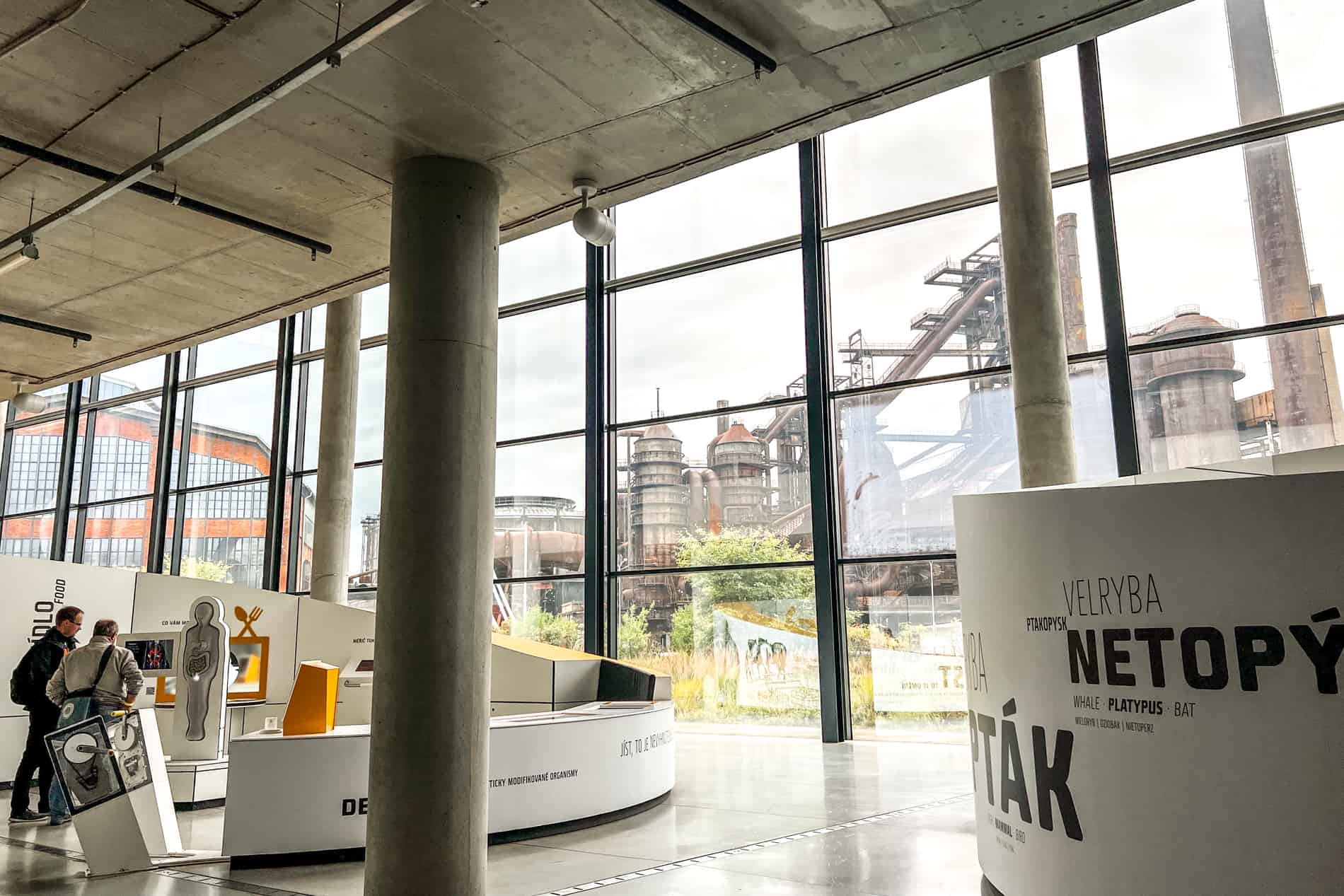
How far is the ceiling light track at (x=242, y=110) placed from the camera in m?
3.98

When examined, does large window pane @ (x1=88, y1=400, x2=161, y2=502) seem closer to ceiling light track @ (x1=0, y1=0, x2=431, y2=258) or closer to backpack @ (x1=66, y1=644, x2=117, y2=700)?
backpack @ (x1=66, y1=644, x2=117, y2=700)

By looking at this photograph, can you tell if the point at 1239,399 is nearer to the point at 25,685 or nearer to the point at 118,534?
the point at 25,685

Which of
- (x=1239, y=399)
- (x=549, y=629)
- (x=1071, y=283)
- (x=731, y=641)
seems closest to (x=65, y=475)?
(x=549, y=629)

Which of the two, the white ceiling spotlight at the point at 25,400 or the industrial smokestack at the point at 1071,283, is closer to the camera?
the white ceiling spotlight at the point at 25,400

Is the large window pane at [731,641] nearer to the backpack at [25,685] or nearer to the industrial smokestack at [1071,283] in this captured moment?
the industrial smokestack at [1071,283]

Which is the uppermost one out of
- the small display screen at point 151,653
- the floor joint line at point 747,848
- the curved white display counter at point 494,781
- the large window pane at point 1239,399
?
the large window pane at point 1239,399

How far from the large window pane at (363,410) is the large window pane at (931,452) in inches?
316

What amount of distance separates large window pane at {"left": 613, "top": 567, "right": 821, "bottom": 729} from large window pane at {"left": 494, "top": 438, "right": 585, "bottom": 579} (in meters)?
1.09

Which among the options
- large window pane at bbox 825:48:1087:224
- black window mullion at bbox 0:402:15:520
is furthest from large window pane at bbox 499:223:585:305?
black window mullion at bbox 0:402:15:520

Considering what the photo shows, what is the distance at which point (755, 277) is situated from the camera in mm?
13516

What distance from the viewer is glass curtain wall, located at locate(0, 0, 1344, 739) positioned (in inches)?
403

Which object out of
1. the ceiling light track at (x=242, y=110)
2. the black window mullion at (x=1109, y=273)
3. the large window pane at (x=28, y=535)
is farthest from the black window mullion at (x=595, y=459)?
the large window pane at (x=28, y=535)

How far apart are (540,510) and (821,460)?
4515 mm

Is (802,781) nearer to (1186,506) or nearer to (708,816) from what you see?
(708,816)
